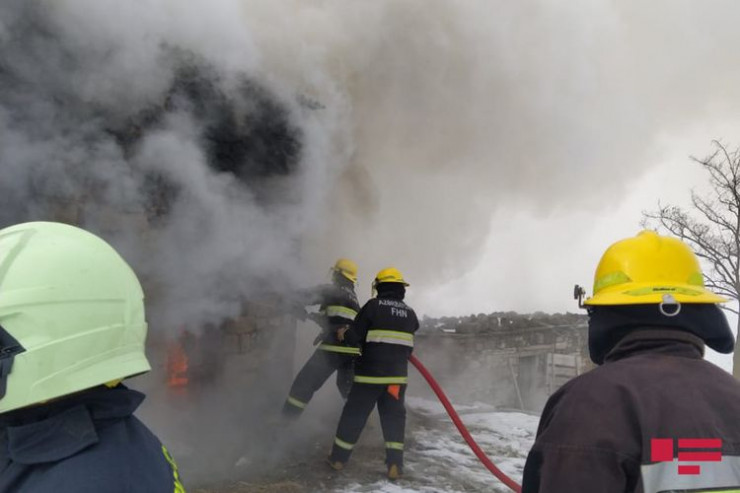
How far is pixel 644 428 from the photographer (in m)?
1.28

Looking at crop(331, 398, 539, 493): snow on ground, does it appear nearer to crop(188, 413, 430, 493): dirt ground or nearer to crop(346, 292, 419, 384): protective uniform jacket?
crop(188, 413, 430, 493): dirt ground

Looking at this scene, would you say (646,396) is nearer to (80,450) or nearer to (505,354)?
(80,450)

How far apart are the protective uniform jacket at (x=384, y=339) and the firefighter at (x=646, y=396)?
354cm

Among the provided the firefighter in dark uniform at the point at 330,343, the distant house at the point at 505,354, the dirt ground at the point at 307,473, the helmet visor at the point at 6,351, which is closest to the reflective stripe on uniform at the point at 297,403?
the firefighter in dark uniform at the point at 330,343

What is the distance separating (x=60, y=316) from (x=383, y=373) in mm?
4120

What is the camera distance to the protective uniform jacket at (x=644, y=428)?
4.15 ft

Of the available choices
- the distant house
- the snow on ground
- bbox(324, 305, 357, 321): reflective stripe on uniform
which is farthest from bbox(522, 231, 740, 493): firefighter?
the distant house

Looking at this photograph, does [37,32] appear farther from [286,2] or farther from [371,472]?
[371,472]

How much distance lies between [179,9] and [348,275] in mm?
2997

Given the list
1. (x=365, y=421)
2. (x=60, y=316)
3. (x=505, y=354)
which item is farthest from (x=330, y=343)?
(x=505, y=354)

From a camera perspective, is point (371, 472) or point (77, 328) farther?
point (371, 472)

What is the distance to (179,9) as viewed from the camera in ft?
15.2

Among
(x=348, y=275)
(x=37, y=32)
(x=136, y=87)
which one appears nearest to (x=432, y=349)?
(x=348, y=275)

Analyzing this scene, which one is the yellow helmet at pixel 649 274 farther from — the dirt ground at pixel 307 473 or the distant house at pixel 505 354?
the distant house at pixel 505 354
